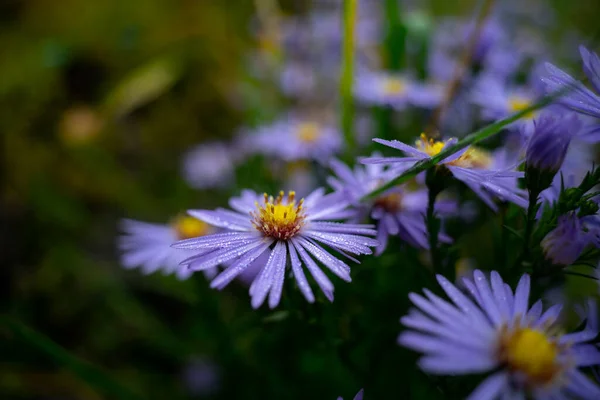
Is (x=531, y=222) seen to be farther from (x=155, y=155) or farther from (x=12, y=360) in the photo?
(x=155, y=155)

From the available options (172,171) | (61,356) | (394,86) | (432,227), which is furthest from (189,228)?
(172,171)

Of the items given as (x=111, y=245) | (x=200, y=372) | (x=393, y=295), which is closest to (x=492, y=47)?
(x=393, y=295)

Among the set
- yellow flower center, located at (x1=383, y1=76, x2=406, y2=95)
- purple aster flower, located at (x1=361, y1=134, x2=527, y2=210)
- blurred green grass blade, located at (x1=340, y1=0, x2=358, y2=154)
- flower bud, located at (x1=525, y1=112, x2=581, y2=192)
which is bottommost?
flower bud, located at (x1=525, y1=112, x2=581, y2=192)

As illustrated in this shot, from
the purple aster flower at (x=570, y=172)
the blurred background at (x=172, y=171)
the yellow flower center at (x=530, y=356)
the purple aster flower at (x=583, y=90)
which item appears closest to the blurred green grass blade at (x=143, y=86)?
the blurred background at (x=172, y=171)

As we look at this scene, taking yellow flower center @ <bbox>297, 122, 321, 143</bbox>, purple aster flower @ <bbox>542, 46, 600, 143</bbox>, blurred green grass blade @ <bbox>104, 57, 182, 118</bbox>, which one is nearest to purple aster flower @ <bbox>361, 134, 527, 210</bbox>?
purple aster flower @ <bbox>542, 46, 600, 143</bbox>

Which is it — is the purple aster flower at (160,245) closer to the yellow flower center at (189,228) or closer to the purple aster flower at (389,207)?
the yellow flower center at (189,228)

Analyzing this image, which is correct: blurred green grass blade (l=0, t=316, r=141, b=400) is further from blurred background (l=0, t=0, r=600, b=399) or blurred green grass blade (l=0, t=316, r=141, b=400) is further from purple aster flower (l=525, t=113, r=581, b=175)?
purple aster flower (l=525, t=113, r=581, b=175)
